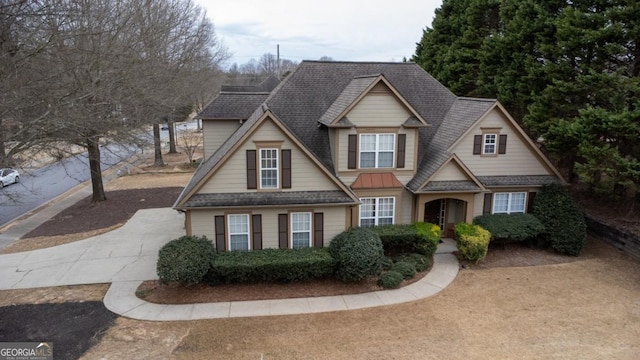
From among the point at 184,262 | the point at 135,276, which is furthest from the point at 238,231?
the point at 135,276

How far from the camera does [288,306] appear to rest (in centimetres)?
1380

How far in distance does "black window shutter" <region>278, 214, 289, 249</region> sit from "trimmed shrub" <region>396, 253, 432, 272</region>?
4626mm

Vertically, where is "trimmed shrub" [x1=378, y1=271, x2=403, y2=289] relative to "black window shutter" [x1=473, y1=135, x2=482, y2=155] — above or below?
below

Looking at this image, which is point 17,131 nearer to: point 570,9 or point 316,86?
point 316,86

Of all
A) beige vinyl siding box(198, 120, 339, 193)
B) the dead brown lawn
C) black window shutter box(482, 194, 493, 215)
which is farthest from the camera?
black window shutter box(482, 194, 493, 215)

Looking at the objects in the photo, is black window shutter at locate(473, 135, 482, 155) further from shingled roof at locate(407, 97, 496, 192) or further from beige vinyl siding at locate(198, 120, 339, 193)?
beige vinyl siding at locate(198, 120, 339, 193)

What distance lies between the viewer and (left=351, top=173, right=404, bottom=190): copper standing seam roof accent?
17.6 metres

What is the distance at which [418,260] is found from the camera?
16594 millimetres

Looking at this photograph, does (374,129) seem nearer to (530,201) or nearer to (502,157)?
(502,157)

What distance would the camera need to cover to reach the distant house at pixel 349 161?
1558 cm

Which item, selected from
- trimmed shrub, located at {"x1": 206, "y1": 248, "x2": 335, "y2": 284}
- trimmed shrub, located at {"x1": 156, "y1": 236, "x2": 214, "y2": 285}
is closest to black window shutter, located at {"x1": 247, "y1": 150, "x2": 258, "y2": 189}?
trimmed shrub, located at {"x1": 206, "y1": 248, "x2": 335, "y2": 284}

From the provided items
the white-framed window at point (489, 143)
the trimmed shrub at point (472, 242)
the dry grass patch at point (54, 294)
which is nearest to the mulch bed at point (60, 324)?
the dry grass patch at point (54, 294)

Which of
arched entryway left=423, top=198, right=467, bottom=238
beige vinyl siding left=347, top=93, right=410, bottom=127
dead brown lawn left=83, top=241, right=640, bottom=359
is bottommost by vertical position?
dead brown lawn left=83, top=241, right=640, bottom=359

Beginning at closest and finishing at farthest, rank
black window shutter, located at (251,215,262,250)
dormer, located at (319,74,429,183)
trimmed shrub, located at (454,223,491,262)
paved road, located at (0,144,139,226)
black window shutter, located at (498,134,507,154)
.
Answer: black window shutter, located at (251,215,262,250), trimmed shrub, located at (454,223,491,262), dormer, located at (319,74,429,183), black window shutter, located at (498,134,507,154), paved road, located at (0,144,139,226)
